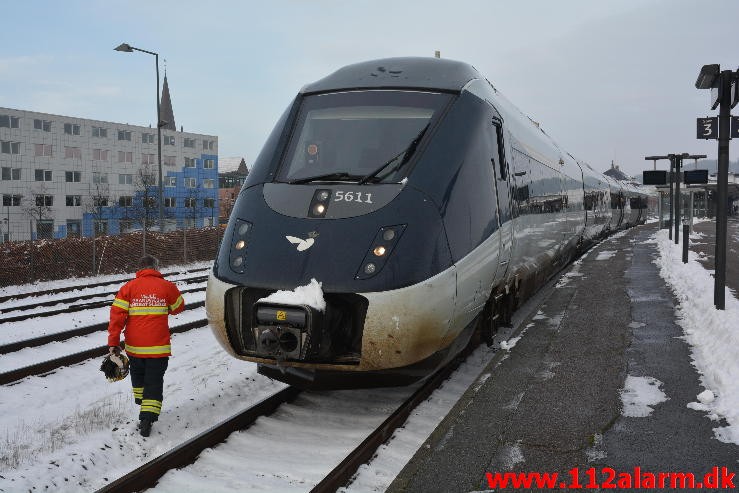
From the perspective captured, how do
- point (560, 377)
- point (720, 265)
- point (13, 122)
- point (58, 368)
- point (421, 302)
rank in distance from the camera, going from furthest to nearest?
point (13, 122), point (720, 265), point (58, 368), point (560, 377), point (421, 302)

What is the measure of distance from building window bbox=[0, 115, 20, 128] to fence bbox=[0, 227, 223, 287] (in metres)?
33.0

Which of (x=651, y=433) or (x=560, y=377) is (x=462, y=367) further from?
(x=651, y=433)

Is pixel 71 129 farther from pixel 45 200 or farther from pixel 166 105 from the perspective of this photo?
pixel 166 105

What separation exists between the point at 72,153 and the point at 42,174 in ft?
11.4

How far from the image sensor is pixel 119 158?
192 ft

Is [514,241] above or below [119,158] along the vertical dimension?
below

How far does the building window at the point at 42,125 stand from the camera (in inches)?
2036

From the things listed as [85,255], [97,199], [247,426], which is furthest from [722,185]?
[97,199]

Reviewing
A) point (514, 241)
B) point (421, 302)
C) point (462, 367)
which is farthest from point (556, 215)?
point (421, 302)

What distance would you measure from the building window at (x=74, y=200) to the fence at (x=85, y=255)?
3430 cm

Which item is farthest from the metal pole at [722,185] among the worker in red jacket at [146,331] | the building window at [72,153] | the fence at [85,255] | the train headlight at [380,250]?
the building window at [72,153]

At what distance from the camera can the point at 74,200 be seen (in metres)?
55.1

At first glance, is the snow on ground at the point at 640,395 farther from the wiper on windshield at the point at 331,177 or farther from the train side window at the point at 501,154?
the wiper on windshield at the point at 331,177

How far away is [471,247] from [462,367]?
2.13m
